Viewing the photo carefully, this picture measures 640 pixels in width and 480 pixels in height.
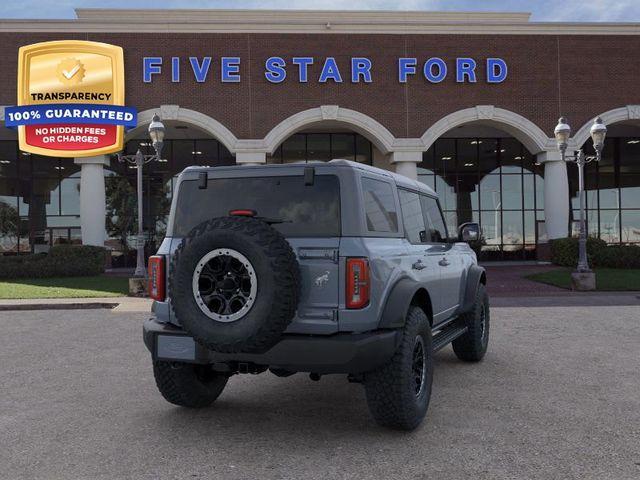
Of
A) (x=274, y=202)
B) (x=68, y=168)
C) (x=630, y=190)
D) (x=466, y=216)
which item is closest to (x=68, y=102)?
(x=68, y=168)

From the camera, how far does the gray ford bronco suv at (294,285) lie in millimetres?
4062

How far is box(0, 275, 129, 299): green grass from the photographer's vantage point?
16.4 meters

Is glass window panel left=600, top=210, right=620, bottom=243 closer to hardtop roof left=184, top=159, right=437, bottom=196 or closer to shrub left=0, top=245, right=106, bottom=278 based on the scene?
shrub left=0, top=245, right=106, bottom=278

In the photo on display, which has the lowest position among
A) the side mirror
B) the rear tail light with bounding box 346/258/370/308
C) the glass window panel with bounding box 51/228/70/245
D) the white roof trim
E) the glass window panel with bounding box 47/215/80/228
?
the rear tail light with bounding box 346/258/370/308

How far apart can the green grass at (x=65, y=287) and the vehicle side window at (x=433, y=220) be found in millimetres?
12296

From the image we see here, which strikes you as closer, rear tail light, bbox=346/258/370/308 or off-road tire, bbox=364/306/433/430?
rear tail light, bbox=346/258/370/308

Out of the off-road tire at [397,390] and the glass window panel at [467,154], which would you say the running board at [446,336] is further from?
the glass window panel at [467,154]

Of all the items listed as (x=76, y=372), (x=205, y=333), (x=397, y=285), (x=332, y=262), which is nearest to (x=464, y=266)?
(x=397, y=285)

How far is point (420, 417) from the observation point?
4641mm

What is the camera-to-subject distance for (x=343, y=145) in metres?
29.8

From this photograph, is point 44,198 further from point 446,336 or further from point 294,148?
point 446,336

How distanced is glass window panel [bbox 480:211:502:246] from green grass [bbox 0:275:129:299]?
19.0m

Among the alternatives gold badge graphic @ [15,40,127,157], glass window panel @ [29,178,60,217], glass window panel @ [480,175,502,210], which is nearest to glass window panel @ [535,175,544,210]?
glass window panel @ [480,175,502,210]

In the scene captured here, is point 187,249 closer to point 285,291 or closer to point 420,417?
point 285,291
